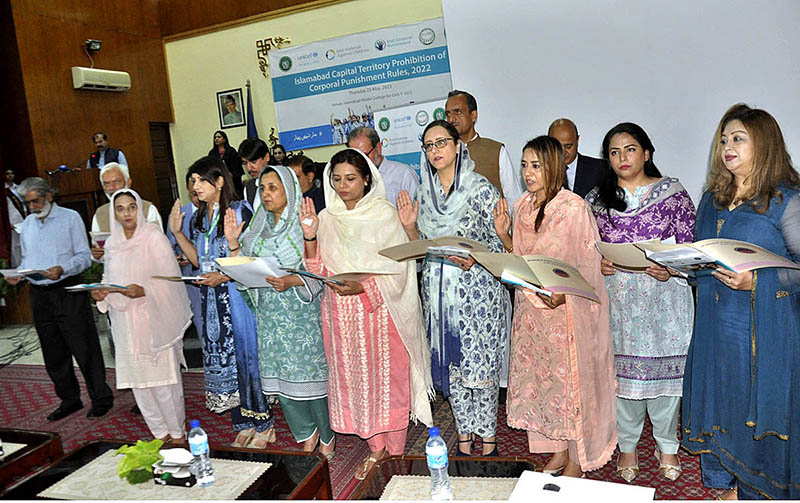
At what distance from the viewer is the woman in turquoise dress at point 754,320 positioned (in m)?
2.02

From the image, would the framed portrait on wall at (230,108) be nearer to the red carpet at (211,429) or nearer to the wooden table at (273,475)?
the red carpet at (211,429)

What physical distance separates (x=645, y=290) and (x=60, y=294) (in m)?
3.55

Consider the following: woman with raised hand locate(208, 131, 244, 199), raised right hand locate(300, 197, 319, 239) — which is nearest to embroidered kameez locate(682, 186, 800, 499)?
raised right hand locate(300, 197, 319, 239)

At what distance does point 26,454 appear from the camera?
259 cm

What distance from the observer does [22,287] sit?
729 cm

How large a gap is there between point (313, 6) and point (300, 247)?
5.74m

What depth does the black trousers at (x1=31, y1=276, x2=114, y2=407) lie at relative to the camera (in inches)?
158

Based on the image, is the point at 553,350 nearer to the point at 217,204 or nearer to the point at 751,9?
the point at 217,204

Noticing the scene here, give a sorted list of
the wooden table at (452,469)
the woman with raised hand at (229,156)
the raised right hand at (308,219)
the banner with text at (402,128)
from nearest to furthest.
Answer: the wooden table at (452,469)
the raised right hand at (308,219)
the banner with text at (402,128)
the woman with raised hand at (229,156)

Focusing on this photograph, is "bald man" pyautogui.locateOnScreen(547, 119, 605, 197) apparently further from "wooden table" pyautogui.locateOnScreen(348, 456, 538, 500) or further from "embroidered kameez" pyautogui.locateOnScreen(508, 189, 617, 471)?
"wooden table" pyautogui.locateOnScreen(348, 456, 538, 500)

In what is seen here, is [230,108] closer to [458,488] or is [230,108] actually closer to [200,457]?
[200,457]

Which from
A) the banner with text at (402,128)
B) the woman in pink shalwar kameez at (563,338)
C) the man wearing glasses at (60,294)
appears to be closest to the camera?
the woman in pink shalwar kameez at (563,338)

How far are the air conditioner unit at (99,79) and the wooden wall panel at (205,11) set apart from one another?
1.09m

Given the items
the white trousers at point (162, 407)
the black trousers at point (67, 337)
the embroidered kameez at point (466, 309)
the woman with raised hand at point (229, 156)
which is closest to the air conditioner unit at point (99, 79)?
the woman with raised hand at point (229, 156)
